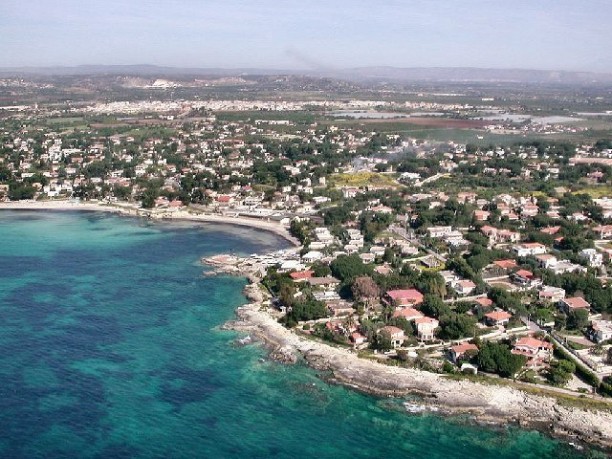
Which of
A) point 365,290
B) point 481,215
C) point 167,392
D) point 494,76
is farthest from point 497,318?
point 494,76

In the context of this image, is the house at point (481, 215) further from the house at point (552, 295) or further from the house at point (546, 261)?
the house at point (552, 295)

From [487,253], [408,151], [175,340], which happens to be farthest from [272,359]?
[408,151]

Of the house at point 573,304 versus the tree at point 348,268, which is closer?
the house at point 573,304

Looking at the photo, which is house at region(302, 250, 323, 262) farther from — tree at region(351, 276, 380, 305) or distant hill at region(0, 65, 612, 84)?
distant hill at region(0, 65, 612, 84)

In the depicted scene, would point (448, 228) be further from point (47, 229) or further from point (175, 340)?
point (47, 229)

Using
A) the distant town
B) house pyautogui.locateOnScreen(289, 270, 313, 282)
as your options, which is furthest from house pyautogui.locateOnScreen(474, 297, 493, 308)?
house pyautogui.locateOnScreen(289, 270, 313, 282)

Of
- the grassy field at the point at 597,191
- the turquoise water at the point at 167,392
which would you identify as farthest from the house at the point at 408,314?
the grassy field at the point at 597,191

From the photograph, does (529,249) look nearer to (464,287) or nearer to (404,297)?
(464,287)
